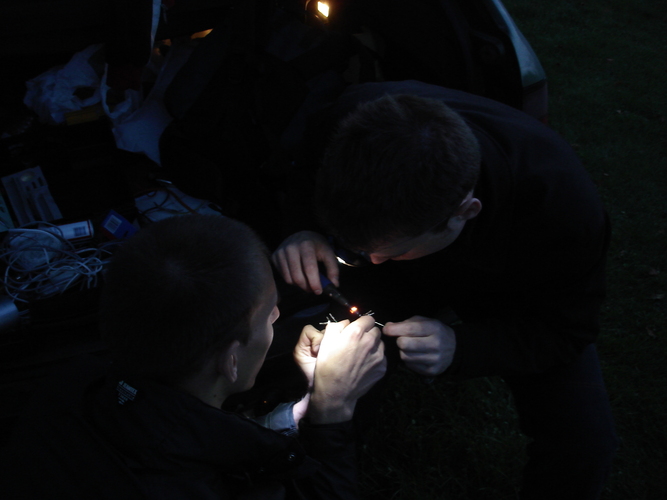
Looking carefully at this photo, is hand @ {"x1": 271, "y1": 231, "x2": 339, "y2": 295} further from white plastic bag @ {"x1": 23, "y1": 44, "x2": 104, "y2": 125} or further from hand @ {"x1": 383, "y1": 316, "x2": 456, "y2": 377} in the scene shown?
white plastic bag @ {"x1": 23, "y1": 44, "x2": 104, "y2": 125}

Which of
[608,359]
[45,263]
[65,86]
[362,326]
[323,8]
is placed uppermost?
[323,8]

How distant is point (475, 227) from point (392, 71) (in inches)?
69.7

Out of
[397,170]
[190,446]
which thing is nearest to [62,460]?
[190,446]

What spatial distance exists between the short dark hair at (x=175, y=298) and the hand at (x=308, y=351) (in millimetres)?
692

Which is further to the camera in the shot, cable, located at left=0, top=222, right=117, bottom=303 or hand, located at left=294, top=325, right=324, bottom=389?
cable, located at left=0, top=222, right=117, bottom=303

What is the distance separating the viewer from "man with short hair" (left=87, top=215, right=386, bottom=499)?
1220 millimetres

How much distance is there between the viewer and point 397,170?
1.35m

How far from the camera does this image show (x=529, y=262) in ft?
5.79

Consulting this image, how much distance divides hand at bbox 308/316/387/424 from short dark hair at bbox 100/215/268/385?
45 cm

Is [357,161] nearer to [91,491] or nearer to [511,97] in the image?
[91,491]

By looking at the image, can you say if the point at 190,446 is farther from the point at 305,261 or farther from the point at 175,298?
the point at 305,261

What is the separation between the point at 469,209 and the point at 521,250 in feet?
1.20

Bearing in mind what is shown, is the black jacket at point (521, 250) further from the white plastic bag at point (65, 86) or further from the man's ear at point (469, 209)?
the white plastic bag at point (65, 86)

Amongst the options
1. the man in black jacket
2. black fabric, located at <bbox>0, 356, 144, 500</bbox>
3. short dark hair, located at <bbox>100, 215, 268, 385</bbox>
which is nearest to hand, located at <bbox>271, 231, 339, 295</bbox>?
the man in black jacket
